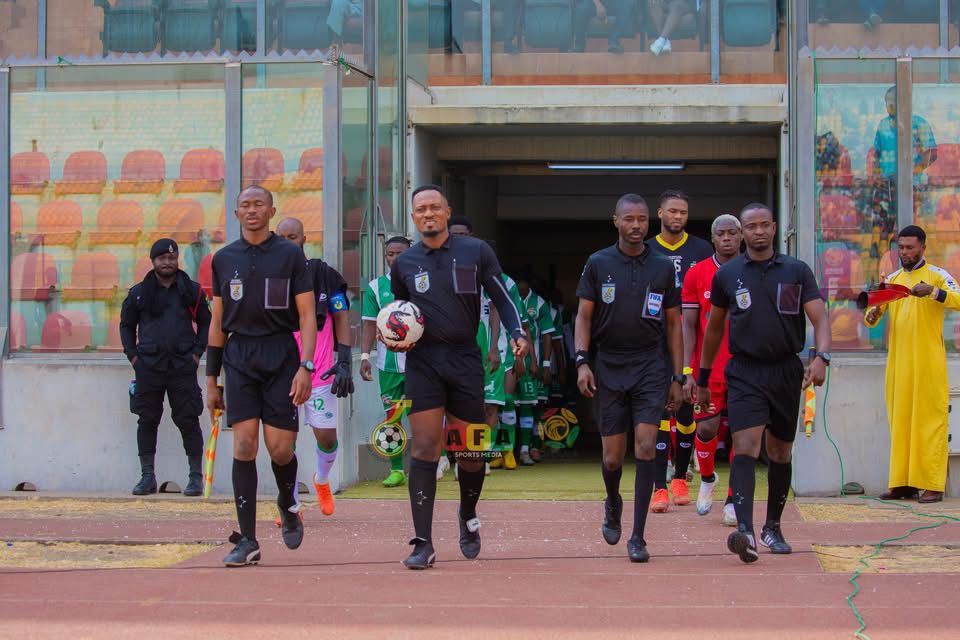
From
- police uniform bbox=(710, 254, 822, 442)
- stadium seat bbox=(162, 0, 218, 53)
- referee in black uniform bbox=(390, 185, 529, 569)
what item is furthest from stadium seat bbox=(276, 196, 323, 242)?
police uniform bbox=(710, 254, 822, 442)

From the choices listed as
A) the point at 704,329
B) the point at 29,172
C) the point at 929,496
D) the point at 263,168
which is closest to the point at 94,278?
the point at 29,172

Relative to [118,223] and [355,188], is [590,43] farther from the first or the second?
[118,223]

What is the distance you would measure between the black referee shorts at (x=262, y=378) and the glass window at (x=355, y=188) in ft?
13.8

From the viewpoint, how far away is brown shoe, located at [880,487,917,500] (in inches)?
453

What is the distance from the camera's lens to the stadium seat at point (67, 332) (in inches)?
503

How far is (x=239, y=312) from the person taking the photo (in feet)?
26.2

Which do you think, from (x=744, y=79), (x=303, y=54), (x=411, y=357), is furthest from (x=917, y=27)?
(x=411, y=357)

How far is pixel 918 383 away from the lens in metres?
11.3

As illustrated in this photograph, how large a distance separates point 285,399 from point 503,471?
6556 mm

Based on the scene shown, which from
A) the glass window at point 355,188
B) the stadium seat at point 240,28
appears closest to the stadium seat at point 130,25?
the stadium seat at point 240,28

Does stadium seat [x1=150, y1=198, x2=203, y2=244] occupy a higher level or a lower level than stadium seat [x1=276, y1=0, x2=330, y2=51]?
lower

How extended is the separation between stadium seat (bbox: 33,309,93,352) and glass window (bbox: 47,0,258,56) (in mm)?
2621

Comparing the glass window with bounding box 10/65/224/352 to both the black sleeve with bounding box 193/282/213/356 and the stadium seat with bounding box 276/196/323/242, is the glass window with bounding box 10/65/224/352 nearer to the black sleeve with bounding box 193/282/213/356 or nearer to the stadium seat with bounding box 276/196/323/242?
the black sleeve with bounding box 193/282/213/356

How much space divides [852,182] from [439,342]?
211 inches
